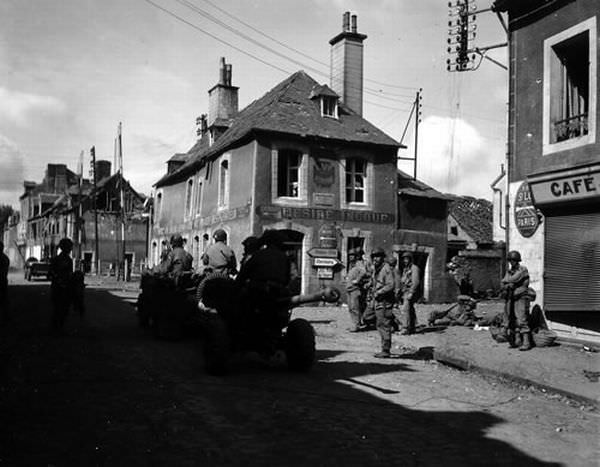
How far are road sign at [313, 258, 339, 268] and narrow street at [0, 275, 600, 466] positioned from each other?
46.1 ft

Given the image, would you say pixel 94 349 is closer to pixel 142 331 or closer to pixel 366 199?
pixel 142 331

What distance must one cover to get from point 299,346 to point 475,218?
43.1m

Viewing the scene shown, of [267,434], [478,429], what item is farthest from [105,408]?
[478,429]

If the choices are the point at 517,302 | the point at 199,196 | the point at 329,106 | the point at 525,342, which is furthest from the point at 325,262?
the point at 525,342

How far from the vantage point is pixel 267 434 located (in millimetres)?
5473

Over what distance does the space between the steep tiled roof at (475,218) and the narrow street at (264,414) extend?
1495 inches

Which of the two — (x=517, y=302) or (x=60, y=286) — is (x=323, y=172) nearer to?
(x=60, y=286)

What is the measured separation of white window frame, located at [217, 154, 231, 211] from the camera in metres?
26.0

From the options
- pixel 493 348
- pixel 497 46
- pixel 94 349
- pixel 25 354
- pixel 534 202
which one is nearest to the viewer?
pixel 25 354

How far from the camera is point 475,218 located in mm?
49438

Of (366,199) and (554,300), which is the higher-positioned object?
(366,199)

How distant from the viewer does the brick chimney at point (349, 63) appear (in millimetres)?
27953

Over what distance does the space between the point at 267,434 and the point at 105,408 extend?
1697 mm

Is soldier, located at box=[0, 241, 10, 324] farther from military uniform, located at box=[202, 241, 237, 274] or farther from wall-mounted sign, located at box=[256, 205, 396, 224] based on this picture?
wall-mounted sign, located at box=[256, 205, 396, 224]
